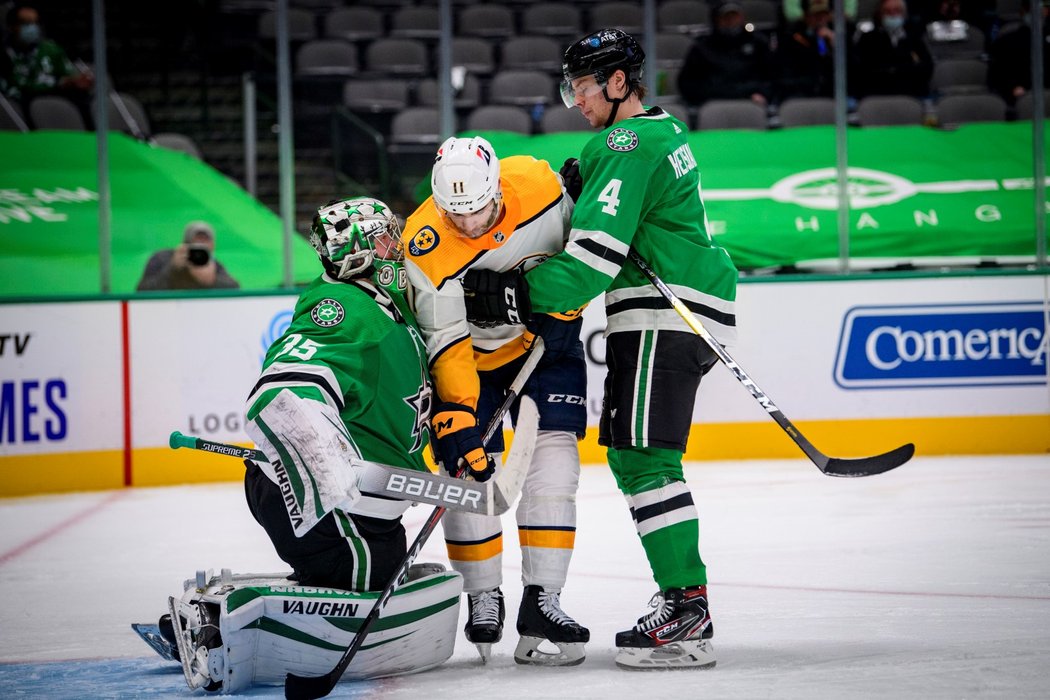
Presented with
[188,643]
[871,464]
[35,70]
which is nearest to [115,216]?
[35,70]

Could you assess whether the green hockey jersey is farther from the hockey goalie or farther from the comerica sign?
the comerica sign

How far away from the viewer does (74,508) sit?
16.9 ft

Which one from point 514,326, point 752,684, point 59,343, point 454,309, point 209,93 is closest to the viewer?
point 752,684

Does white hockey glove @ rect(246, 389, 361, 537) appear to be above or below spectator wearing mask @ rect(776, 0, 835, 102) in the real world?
below

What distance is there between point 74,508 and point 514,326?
3.04 m

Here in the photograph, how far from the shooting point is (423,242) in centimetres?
262

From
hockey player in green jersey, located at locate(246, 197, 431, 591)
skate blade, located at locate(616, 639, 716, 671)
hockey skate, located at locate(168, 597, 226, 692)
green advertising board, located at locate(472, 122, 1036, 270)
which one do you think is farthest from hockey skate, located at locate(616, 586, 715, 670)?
green advertising board, located at locate(472, 122, 1036, 270)

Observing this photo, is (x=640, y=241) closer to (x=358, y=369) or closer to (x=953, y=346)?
(x=358, y=369)

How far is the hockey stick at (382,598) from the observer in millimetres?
2338

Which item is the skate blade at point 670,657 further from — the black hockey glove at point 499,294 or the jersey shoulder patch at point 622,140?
the jersey shoulder patch at point 622,140

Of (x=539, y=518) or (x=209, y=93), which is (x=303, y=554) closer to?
(x=539, y=518)

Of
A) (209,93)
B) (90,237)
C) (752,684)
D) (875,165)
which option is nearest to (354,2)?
(209,93)

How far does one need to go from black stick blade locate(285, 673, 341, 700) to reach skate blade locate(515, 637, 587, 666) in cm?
46

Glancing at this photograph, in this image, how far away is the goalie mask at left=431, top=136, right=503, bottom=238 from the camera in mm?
2523
